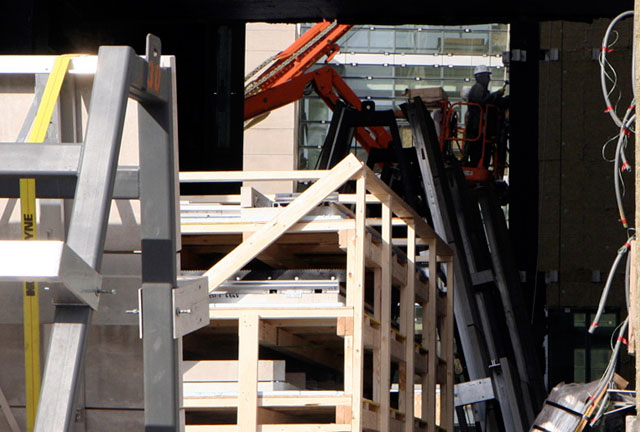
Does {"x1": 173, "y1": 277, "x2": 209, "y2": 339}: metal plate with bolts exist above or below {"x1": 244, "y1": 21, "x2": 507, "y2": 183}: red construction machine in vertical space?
below

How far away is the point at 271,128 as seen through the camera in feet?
88.4

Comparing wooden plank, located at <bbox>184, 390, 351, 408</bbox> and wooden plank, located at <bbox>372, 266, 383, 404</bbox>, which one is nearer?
wooden plank, located at <bbox>184, 390, 351, 408</bbox>

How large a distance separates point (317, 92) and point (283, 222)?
10710mm

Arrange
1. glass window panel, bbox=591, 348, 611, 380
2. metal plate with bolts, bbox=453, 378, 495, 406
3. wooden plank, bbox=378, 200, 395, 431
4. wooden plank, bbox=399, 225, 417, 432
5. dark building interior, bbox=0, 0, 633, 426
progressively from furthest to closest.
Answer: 1. glass window panel, bbox=591, 348, 611, 380
2. dark building interior, bbox=0, 0, 633, 426
3. metal plate with bolts, bbox=453, 378, 495, 406
4. wooden plank, bbox=399, 225, 417, 432
5. wooden plank, bbox=378, 200, 395, 431

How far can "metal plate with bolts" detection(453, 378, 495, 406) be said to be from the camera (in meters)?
9.87

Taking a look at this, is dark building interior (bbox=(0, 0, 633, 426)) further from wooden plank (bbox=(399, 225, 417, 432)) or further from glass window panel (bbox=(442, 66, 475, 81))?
glass window panel (bbox=(442, 66, 475, 81))

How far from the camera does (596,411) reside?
6.24 metres

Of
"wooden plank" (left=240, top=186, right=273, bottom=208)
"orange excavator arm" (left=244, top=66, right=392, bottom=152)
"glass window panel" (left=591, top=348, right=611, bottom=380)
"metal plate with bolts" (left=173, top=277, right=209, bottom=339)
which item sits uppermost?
"orange excavator arm" (left=244, top=66, right=392, bottom=152)

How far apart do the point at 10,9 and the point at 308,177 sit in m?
3.27

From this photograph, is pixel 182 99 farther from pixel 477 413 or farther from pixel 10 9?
pixel 477 413

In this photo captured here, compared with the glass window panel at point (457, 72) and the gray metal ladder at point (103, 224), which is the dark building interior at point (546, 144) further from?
the glass window panel at point (457, 72)

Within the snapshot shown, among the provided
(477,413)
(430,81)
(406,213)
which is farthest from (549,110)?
(430,81)

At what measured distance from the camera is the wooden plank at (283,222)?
5797 mm

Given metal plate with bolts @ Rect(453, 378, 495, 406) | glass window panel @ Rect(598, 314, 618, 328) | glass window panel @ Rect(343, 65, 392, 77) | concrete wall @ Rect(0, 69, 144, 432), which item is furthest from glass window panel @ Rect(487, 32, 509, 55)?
concrete wall @ Rect(0, 69, 144, 432)
